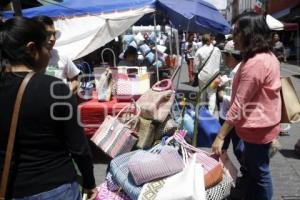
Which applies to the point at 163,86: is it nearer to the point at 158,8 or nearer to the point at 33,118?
the point at 158,8

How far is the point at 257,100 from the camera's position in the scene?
312cm

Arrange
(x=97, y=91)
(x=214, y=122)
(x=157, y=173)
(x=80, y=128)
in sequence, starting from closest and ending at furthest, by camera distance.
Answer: (x=80, y=128), (x=157, y=173), (x=214, y=122), (x=97, y=91)

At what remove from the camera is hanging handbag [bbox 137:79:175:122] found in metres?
4.73

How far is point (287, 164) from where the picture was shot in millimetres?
5414

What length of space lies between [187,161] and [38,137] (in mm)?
1714

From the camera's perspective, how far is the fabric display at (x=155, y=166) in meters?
3.27

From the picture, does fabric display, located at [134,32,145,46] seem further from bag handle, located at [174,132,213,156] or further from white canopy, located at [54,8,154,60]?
bag handle, located at [174,132,213,156]

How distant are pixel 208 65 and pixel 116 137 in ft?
14.3

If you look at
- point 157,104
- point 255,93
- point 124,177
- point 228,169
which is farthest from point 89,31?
point 255,93

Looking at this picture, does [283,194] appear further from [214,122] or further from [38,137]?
[38,137]

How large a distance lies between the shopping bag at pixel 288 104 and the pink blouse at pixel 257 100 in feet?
0.89

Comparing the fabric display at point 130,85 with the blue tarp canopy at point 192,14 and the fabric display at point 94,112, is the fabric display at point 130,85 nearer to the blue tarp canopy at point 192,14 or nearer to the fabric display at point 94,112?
the fabric display at point 94,112

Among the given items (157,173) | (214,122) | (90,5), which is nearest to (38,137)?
(157,173)

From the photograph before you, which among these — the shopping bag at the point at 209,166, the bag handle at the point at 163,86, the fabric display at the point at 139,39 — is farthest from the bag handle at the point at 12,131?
the fabric display at the point at 139,39
